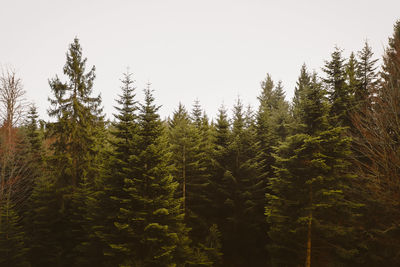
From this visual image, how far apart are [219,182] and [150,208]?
12.1m

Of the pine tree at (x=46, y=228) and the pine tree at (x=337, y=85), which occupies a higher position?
the pine tree at (x=337, y=85)

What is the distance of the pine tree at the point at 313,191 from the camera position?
16.2 meters

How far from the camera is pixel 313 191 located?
16781mm

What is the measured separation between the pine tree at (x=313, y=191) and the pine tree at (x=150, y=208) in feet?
23.3

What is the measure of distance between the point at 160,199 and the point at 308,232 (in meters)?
10.1

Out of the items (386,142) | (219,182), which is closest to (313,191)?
(386,142)

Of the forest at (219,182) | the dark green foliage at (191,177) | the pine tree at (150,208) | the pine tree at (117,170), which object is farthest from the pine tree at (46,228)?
the dark green foliage at (191,177)

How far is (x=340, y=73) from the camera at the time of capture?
2281cm

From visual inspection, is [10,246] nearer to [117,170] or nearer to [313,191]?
[117,170]

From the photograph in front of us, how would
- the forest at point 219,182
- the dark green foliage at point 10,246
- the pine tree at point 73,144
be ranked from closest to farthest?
1. the forest at point 219,182
2. the dark green foliage at point 10,246
3. the pine tree at point 73,144

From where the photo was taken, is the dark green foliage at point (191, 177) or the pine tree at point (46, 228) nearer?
the pine tree at point (46, 228)

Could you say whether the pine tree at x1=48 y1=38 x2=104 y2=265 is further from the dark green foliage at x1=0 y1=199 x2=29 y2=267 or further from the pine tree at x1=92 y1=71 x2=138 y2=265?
the pine tree at x1=92 y1=71 x2=138 y2=265

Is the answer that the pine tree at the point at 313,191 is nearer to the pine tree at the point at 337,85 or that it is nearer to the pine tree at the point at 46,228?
the pine tree at the point at 337,85

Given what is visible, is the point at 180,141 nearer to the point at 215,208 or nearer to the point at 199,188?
the point at 199,188
